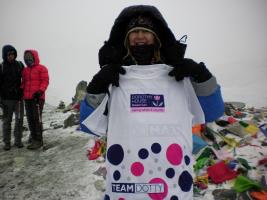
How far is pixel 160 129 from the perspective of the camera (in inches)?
72.4

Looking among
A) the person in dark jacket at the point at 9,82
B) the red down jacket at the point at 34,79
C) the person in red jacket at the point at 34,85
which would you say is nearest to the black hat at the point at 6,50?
the person in dark jacket at the point at 9,82

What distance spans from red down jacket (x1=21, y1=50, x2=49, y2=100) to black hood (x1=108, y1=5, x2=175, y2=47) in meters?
5.23

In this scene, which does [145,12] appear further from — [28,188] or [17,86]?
[17,86]

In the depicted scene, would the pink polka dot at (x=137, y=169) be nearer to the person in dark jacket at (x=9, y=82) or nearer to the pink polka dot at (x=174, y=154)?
the pink polka dot at (x=174, y=154)

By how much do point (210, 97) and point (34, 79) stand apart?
19.6 feet

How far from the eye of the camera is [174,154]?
1839mm

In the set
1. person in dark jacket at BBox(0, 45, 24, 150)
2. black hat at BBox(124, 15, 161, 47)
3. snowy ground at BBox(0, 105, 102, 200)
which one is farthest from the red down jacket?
black hat at BBox(124, 15, 161, 47)

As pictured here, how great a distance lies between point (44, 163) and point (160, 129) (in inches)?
201

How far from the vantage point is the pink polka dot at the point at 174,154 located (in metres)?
1.83

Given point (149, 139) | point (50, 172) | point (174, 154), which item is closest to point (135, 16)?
point (149, 139)

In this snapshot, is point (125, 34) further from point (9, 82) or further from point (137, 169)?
point (9, 82)

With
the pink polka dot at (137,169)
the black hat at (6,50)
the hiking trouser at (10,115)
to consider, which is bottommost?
the hiking trouser at (10,115)

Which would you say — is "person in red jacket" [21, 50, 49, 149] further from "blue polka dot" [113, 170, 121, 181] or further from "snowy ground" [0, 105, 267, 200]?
"blue polka dot" [113, 170, 121, 181]

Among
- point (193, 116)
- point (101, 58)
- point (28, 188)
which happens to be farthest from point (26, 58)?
point (193, 116)
